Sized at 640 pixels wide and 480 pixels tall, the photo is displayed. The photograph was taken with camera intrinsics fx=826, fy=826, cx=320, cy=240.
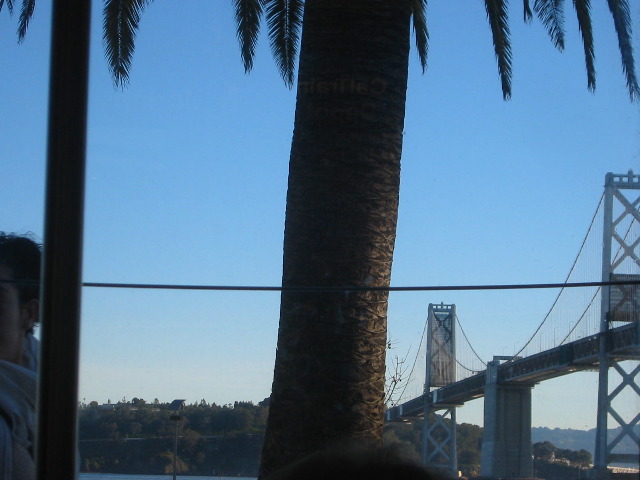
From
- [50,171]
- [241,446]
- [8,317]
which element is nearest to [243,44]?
[241,446]

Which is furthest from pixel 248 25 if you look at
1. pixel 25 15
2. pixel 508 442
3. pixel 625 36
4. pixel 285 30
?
pixel 508 442

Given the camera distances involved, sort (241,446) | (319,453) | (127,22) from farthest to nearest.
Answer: (127,22) < (241,446) < (319,453)

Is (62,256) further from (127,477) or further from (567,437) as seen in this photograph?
(567,437)

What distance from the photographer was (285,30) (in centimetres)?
530

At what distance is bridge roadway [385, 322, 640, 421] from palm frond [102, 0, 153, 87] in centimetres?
268

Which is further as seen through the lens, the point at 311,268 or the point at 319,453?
the point at 311,268

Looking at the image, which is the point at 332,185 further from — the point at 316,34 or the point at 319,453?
the point at 319,453

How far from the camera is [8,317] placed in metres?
2.30

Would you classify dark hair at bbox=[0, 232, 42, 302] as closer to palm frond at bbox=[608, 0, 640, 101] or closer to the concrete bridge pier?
the concrete bridge pier

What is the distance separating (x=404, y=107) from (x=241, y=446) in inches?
64.9

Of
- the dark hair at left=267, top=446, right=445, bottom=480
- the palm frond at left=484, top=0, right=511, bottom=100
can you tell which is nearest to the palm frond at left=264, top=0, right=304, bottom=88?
the palm frond at left=484, top=0, right=511, bottom=100

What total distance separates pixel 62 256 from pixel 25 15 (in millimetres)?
4023

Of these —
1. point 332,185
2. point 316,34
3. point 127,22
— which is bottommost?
point 332,185

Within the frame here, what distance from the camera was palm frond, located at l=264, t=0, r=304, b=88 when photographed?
16.9 ft
